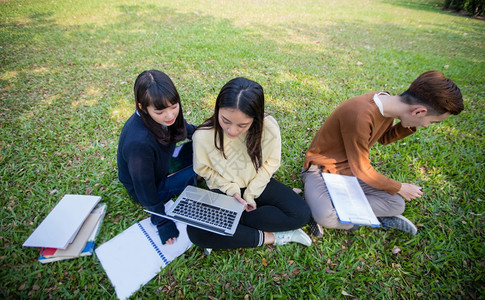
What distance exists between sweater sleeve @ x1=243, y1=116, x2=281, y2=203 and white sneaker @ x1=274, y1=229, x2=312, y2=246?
468 millimetres

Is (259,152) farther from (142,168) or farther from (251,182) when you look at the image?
(142,168)

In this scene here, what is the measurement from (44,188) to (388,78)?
6690 mm

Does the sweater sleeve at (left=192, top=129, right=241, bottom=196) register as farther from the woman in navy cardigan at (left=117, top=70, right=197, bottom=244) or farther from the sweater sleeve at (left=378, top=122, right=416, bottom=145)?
the sweater sleeve at (left=378, top=122, right=416, bottom=145)

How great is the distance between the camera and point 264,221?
6.68ft

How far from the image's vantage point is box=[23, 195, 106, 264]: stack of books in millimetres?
1909

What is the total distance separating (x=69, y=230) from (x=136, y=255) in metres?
0.66

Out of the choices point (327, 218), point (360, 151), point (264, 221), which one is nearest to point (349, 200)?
point (327, 218)

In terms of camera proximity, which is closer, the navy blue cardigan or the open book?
the navy blue cardigan

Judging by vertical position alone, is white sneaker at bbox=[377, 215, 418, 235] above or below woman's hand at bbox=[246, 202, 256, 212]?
below

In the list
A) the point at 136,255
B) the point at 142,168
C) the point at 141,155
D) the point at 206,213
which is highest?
the point at 141,155

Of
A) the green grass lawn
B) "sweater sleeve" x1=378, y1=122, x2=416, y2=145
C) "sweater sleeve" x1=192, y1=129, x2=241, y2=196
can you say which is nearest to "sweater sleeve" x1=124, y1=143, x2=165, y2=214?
"sweater sleeve" x1=192, y1=129, x2=241, y2=196

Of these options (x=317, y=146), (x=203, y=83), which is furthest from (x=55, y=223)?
(x=203, y=83)

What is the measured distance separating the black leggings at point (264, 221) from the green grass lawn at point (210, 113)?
0.75ft

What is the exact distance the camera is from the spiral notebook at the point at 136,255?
73.4 inches
